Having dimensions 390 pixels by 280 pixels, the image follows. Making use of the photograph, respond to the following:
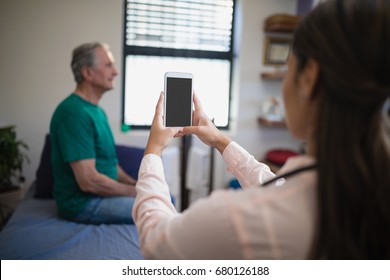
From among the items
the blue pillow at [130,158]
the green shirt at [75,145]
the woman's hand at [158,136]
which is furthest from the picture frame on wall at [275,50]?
the woman's hand at [158,136]

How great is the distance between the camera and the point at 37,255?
1016 millimetres

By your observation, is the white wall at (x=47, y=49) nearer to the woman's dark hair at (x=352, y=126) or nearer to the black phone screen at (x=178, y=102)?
the black phone screen at (x=178, y=102)

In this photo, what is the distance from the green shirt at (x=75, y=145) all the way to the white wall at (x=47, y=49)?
0.41 m

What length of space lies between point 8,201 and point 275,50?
1.76 meters

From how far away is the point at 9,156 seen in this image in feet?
5.54

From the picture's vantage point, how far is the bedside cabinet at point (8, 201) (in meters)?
1.67

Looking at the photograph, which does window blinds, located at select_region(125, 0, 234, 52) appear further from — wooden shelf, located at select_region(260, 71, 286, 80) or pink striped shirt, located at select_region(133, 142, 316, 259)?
pink striped shirt, located at select_region(133, 142, 316, 259)

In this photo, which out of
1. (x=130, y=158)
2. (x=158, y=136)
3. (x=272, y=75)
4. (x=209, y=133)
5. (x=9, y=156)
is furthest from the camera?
(x=272, y=75)

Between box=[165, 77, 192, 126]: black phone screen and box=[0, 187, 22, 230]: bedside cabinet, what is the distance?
128 centimetres

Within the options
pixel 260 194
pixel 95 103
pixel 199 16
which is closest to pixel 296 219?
pixel 260 194

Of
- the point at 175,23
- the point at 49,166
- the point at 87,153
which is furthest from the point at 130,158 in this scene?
the point at 175,23

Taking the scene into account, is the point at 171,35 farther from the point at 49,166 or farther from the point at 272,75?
A: the point at 49,166

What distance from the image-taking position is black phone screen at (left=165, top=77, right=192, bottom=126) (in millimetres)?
755
